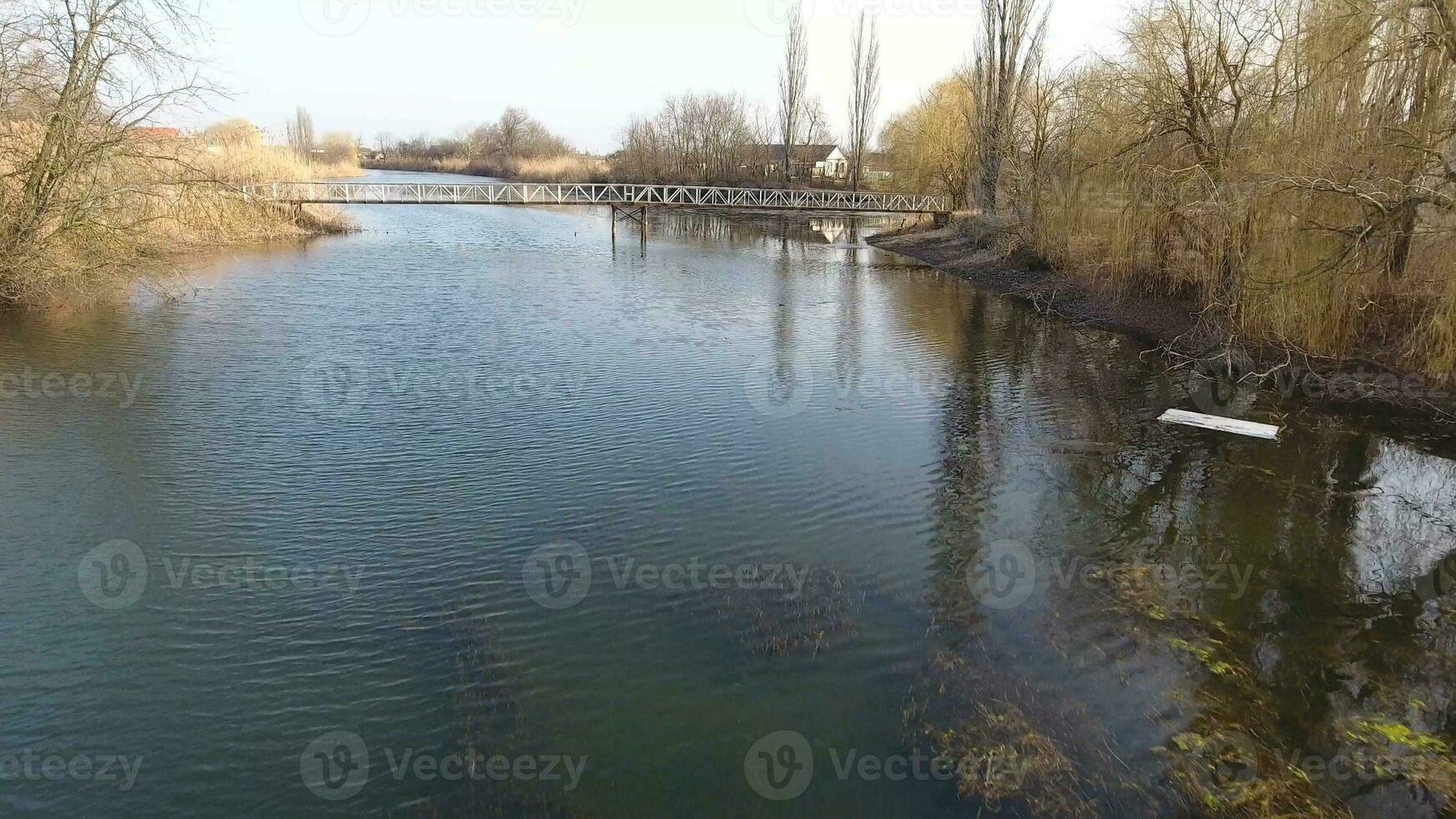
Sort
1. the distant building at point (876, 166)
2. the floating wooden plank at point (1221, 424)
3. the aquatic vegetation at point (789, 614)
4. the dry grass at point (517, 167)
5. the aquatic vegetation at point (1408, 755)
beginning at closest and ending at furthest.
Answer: the aquatic vegetation at point (1408, 755), the aquatic vegetation at point (789, 614), the floating wooden plank at point (1221, 424), the distant building at point (876, 166), the dry grass at point (517, 167)

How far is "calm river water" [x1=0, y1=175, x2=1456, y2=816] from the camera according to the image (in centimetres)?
534

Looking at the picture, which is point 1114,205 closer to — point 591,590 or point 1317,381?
point 1317,381

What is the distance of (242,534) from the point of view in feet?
26.0

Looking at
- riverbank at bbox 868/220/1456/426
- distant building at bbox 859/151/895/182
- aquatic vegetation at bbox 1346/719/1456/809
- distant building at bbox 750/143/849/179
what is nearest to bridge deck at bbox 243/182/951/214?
distant building at bbox 859/151/895/182

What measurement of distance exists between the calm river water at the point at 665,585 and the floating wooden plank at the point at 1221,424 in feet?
1.04

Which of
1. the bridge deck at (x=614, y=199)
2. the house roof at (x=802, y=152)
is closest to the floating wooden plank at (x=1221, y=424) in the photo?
the bridge deck at (x=614, y=199)

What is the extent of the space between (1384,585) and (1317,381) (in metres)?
7.33

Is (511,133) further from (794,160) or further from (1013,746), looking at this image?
(1013,746)

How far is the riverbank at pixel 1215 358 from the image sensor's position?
1302 cm

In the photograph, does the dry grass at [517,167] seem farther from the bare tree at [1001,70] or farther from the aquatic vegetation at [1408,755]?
the aquatic vegetation at [1408,755]

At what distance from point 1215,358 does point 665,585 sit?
478 inches

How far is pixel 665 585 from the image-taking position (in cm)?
740

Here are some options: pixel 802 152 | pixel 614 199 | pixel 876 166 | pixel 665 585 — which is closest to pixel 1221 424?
pixel 665 585

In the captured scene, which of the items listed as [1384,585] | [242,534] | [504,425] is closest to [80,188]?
[504,425]
